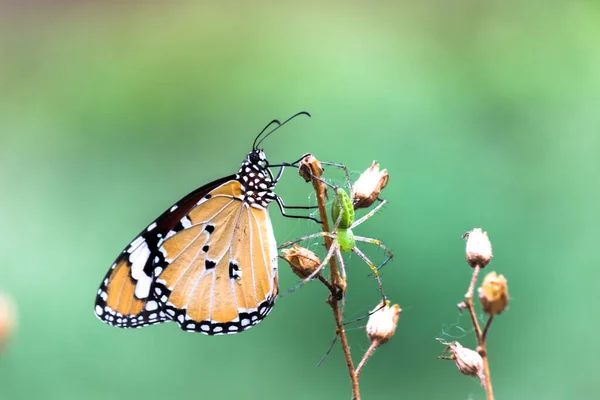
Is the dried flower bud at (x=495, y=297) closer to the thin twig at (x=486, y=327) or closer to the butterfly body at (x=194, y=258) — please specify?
the thin twig at (x=486, y=327)

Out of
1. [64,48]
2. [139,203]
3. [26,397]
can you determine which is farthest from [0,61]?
[26,397]

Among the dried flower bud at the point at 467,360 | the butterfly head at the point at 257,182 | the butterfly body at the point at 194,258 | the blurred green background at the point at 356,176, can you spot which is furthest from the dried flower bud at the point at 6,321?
the dried flower bud at the point at 467,360

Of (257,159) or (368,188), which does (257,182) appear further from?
(368,188)

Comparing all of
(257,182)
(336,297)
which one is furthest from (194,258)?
(336,297)

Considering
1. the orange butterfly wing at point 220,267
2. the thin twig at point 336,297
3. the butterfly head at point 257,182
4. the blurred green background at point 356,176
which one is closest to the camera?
the thin twig at point 336,297

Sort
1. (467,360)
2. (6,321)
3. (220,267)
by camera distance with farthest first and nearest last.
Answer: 1. (220,267)
2. (6,321)
3. (467,360)
